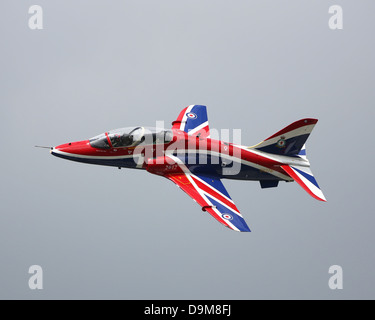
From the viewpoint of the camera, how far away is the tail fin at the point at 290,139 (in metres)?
30.9

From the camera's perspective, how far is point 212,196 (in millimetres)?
29703

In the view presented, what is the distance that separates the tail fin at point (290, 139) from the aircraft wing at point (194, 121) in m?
3.34

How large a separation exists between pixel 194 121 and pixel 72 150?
6.52 m

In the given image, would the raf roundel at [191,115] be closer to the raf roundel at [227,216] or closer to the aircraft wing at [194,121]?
the aircraft wing at [194,121]

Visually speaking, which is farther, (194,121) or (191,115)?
(191,115)

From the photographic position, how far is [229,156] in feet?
102

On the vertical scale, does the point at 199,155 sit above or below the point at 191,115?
below

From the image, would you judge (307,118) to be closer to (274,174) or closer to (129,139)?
(274,174)

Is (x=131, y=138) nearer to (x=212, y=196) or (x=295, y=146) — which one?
(x=212, y=196)

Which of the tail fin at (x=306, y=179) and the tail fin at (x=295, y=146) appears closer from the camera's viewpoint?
the tail fin at (x=306, y=179)

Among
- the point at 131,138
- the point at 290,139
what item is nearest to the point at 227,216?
the point at 290,139

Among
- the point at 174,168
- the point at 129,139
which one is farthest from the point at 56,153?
the point at 174,168

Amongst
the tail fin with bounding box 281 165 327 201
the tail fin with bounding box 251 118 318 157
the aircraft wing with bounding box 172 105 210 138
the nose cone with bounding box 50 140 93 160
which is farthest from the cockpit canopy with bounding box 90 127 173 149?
the tail fin with bounding box 281 165 327 201

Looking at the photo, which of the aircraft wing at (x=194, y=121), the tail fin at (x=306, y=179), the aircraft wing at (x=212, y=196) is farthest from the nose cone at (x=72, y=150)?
the tail fin at (x=306, y=179)
